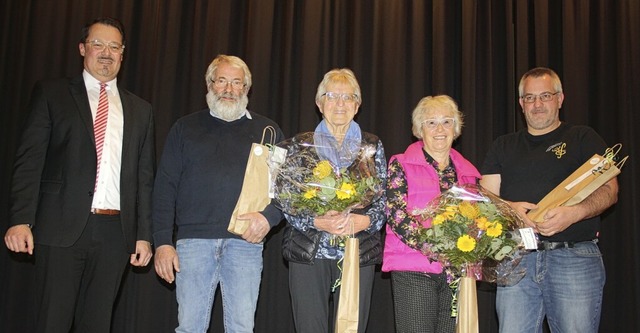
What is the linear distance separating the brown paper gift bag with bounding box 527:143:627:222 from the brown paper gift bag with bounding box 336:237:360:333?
3.63 feet

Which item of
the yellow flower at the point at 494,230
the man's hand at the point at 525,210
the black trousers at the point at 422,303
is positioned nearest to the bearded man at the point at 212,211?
the black trousers at the point at 422,303

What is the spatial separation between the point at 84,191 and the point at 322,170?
131 centimetres

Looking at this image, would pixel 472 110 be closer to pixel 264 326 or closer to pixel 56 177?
pixel 264 326

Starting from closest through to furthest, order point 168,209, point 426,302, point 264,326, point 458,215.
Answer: point 458,215, point 426,302, point 168,209, point 264,326

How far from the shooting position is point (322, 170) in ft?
8.19

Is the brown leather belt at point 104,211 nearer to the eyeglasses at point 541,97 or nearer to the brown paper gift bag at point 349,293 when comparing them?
the brown paper gift bag at point 349,293

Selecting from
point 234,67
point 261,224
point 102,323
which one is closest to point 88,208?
point 102,323

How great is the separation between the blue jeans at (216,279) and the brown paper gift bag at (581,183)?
1.60m

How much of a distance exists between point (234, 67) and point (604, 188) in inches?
89.5

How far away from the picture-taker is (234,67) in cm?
317

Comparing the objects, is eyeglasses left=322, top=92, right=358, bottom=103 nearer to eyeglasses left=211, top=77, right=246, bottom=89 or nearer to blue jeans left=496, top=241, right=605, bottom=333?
eyeglasses left=211, top=77, right=246, bottom=89

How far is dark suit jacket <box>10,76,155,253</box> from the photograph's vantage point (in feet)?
9.04

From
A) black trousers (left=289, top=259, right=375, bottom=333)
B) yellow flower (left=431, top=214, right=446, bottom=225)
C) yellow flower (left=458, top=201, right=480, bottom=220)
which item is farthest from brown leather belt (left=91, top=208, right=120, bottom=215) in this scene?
yellow flower (left=458, top=201, right=480, bottom=220)

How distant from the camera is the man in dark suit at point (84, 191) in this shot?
2.72 metres
